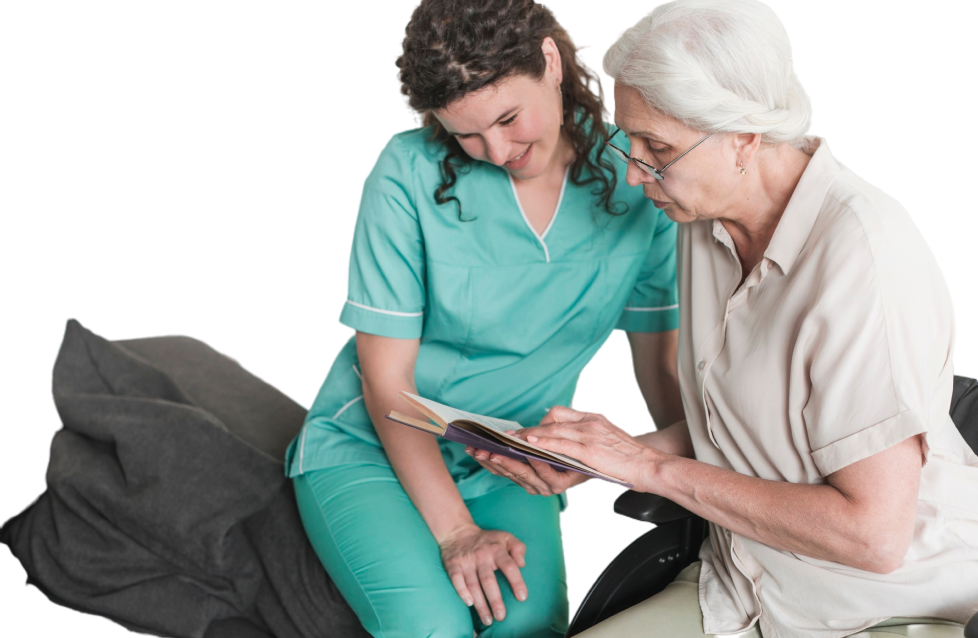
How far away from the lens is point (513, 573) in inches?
85.6

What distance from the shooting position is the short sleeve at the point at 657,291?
235cm

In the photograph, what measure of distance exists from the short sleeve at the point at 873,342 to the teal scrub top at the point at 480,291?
791mm

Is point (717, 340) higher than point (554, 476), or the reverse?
point (717, 340)

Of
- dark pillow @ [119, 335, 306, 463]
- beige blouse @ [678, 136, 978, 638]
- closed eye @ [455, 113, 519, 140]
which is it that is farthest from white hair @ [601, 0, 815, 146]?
dark pillow @ [119, 335, 306, 463]

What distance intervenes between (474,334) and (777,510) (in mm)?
893

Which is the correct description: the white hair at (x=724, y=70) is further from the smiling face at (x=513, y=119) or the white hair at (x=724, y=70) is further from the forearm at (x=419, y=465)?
the forearm at (x=419, y=465)

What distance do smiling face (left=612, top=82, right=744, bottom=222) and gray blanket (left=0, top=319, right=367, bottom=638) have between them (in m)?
1.35

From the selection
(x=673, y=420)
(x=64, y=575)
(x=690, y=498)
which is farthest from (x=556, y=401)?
(x=64, y=575)

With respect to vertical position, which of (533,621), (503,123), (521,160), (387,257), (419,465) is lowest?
(533,621)

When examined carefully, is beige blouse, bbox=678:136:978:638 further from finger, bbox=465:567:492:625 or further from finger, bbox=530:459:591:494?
finger, bbox=465:567:492:625

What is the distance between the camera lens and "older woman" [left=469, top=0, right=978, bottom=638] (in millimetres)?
1539

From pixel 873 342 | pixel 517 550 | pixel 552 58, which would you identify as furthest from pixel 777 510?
pixel 552 58

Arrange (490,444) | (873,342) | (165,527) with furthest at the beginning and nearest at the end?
1. (165,527)
2. (490,444)
3. (873,342)

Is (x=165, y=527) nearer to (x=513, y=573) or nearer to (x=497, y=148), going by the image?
(x=513, y=573)
